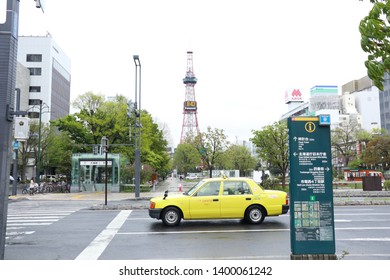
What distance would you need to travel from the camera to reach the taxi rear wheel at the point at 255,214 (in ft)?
39.7

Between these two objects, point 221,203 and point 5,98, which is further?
point 221,203

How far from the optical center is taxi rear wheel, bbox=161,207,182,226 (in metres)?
12.0

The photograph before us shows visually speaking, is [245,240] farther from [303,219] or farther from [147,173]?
[147,173]

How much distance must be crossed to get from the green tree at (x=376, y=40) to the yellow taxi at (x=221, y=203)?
7.47 meters

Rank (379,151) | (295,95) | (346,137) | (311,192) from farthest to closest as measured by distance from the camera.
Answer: (295,95)
(346,137)
(379,151)
(311,192)

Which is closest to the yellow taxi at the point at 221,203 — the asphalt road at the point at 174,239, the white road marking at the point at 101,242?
the asphalt road at the point at 174,239

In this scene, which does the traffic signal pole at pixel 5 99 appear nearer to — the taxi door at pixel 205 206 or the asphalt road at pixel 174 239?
the asphalt road at pixel 174 239

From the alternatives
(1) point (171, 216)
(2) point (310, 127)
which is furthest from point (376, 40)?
(1) point (171, 216)

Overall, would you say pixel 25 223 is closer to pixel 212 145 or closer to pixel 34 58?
pixel 212 145

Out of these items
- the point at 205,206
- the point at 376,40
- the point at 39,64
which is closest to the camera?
the point at 376,40

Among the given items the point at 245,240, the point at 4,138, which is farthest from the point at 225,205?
the point at 4,138

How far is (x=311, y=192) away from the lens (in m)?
6.50

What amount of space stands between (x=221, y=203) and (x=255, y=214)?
133 cm
